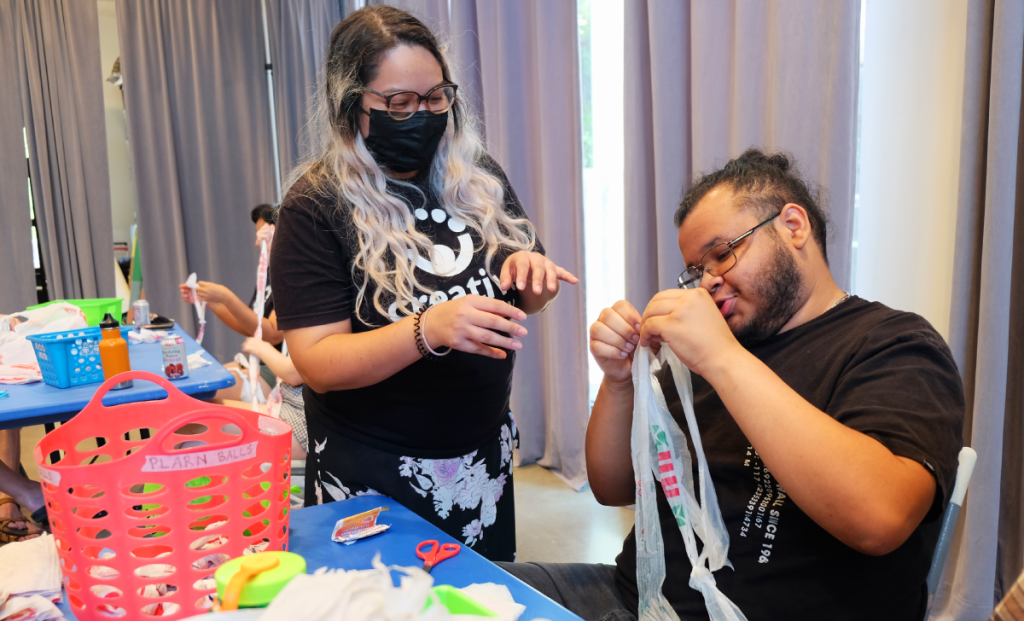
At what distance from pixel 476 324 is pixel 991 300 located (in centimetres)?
132

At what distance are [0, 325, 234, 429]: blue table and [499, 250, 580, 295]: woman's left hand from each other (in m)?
0.98

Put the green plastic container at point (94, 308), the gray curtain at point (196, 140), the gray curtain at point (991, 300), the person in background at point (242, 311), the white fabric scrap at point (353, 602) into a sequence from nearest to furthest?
the white fabric scrap at point (353, 602) → the gray curtain at point (991, 300) → the green plastic container at point (94, 308) → the person in background at point (242, 311) → the gray curtain at point (196, 140)

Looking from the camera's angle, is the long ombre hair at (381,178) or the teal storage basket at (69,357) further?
the teal storage basket at (69,357)

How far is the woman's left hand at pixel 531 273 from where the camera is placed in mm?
1164

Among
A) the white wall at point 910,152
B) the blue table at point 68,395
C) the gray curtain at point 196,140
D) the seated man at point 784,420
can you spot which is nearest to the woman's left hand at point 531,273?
the seated man at point 784,420

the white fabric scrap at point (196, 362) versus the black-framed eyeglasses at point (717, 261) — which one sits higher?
the black-framed eyeglasses at point (717, 261)

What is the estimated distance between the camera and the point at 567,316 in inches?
121

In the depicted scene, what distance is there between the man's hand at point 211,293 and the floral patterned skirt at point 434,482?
186 centimetres

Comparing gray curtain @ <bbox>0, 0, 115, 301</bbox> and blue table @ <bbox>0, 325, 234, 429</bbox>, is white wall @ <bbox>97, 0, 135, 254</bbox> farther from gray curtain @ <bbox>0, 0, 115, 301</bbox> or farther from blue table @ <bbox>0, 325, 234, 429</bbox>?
blue table @ <bbox>0, 325, 234, 429</bbox>

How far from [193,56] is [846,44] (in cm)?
483

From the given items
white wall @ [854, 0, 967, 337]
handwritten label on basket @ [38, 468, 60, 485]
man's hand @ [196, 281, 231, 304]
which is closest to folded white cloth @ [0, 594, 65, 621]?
handwritten label on basket @ [38, 468, 60, 485]

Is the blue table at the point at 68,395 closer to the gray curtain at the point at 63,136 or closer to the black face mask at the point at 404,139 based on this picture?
the black face mask at the point at 404,139

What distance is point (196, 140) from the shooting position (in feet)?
17.0

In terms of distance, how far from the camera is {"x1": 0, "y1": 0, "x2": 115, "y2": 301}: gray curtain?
15.4 feet
